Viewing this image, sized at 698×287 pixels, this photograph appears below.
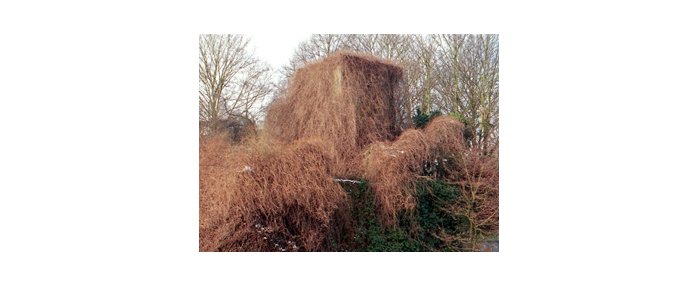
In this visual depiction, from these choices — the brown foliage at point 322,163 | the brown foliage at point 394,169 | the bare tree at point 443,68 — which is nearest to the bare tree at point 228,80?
the brown foliage at point 322,163

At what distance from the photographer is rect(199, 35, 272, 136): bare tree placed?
4.67 metres

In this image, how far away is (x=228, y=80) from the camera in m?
4.93

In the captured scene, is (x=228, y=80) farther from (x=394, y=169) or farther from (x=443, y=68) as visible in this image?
(x=443, y=68)

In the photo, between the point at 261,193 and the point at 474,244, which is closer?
the point at 261,193

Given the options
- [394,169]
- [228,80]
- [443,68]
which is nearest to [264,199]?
[228,80]

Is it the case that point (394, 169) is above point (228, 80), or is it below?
below

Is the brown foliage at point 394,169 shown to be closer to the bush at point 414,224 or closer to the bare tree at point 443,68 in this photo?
the bush at point 414,224

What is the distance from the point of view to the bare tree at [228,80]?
4.67m
